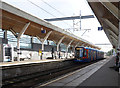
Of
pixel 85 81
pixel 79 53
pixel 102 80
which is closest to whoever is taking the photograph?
pixel 85 81

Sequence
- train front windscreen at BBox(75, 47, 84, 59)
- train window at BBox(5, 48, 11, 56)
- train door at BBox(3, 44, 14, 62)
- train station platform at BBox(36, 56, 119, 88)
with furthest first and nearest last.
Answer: train front windscreen at BBox(75, 47, 84, 59), train window at BBox(5, 48, 11, 56), train door at BBox(3, 44, 14, 62), train station platform at BBox(36, 56, 119, 88)

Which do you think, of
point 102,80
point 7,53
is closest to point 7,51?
point 7,53

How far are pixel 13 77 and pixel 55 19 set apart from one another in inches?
1031

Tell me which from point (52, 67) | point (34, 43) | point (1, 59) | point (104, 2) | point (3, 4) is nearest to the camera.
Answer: point (104, 2)

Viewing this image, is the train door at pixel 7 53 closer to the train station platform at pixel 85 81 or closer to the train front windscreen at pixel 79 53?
the train station platform at pixel 85 81

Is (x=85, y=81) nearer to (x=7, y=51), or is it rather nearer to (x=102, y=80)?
(x=102, y=80)

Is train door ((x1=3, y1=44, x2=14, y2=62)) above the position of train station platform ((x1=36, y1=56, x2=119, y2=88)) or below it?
above

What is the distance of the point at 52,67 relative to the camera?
65.8 feet

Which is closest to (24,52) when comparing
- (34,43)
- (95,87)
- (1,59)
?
(34,43)

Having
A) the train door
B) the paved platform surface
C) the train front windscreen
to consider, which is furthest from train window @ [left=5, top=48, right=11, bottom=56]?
the paved platform surface

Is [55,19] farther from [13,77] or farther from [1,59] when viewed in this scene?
[13,77]

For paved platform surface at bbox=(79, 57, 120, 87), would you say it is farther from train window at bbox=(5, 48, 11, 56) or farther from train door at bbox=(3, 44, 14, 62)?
train window at bbox=(5, 48, 11, 56)

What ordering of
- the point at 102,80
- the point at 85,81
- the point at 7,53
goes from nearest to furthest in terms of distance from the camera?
1. the point at 85,81
2. the point at 102,80
3. the point at 7,53

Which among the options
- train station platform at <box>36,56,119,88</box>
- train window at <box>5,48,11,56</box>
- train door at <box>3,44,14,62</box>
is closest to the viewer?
train station platform at <box>36,56,119,88</box>
